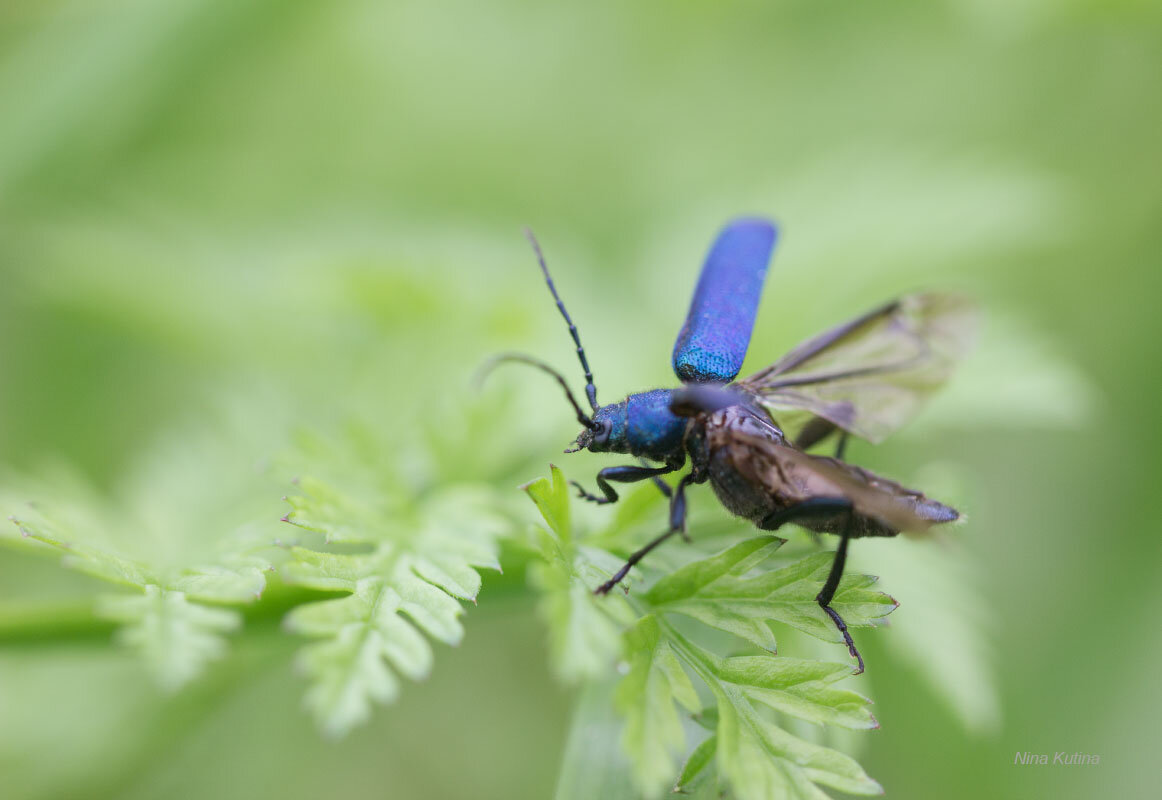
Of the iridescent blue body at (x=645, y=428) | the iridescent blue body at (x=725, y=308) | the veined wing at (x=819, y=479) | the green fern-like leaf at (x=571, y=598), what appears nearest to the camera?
the green fern-like leaf at (x=571, y=598)

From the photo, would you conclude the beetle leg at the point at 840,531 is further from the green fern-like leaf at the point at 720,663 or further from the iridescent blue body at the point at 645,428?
the iridescent blue body at the point at 645,428

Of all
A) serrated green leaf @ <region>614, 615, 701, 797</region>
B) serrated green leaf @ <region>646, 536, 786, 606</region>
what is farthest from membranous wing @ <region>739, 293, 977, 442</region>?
serrated green leaf @ <region>614, 615, 701, 797</region>

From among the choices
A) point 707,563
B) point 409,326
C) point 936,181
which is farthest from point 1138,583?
point 409,326

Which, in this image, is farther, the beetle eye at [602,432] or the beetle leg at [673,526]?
the beetle eye at [602,432]

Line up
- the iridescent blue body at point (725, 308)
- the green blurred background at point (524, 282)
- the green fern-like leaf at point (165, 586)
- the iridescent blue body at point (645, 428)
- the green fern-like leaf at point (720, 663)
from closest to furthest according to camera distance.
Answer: the green fern-like leaf at point (720, 663) → the green fern-like leaf at point (165, 586) → the iridescent blue body at point (645, 428) → the iridescent blue body at point (725, 308) → the green blurred background at point (524, 282)

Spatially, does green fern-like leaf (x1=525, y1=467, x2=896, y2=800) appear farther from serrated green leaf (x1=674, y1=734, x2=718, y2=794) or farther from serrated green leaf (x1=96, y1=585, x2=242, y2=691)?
serrated green leaf (x1=96, y1=585, x2=242, y2=691)

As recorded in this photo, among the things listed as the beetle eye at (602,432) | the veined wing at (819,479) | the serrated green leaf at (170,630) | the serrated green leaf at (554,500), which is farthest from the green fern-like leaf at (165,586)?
the veined wing at (819,479)

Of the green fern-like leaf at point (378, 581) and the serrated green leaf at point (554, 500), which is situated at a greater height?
the serrated green leaf at point (554, 500)

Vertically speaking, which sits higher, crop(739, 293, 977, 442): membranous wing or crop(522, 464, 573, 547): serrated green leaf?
crop(739, 293, 977, 442): membranous wing

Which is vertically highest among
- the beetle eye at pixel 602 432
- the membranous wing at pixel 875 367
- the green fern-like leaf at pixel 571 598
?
the membranous wing at pixel 875 367
